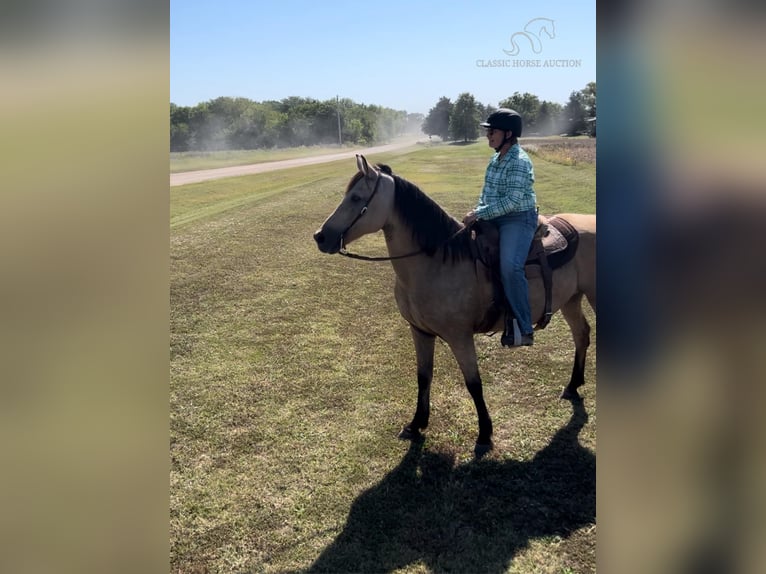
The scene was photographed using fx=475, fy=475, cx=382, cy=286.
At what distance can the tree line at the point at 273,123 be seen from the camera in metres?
34.2

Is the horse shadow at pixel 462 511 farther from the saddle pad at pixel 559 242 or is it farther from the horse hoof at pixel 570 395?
the saddle pad at pixel 559 242

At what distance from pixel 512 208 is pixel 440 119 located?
54.7 meters

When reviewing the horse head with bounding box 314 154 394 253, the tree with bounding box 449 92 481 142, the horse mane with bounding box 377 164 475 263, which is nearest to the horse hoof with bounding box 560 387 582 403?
the horse mane with bounding box 377 164 475 263

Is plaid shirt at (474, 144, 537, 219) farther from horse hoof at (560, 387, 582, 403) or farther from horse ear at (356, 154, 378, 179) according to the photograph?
horse hoof at (560, 387, 582, 403)

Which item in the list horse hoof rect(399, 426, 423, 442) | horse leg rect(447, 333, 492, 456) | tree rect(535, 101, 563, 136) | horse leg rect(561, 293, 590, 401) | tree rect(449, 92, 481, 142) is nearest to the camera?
horse leg rect(447, 333, 492, 456)

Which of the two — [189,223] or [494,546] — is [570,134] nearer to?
[189,223]

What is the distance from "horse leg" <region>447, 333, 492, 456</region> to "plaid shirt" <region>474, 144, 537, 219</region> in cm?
113

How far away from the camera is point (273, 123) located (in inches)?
1542

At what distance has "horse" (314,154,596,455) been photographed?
3807mm

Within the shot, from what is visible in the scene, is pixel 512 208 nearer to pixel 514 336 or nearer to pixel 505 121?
pixel 505 121

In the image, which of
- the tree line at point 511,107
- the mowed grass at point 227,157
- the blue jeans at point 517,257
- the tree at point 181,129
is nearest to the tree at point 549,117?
the tree line at point 511,107
